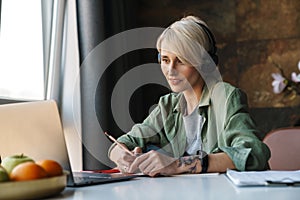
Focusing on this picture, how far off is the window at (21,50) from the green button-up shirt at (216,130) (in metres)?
0.84

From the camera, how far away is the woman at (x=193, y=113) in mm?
1835

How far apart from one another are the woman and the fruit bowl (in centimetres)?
64

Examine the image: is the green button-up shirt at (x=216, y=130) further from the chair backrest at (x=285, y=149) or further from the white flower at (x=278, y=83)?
the white flower at (x=278, y=83)

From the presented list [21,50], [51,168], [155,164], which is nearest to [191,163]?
[155,164]

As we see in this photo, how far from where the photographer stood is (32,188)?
1038mm

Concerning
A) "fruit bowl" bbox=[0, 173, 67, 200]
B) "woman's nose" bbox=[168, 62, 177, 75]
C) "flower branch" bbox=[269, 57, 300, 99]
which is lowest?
"fruit bowl" bbox=[0, 173, 67, 200]

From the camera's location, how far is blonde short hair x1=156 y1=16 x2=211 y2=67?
1.99 m

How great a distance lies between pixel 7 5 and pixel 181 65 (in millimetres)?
1083

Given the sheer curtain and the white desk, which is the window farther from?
the white desk

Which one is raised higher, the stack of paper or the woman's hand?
the stack of paper

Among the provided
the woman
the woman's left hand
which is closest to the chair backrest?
the woman

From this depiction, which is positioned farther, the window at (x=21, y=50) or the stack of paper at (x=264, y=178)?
the window at (x=21, y=50)

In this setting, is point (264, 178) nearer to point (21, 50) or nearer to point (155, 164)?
point (155, 164)

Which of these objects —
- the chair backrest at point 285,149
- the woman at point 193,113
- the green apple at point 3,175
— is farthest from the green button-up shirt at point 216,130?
the green apple at point 3,175
